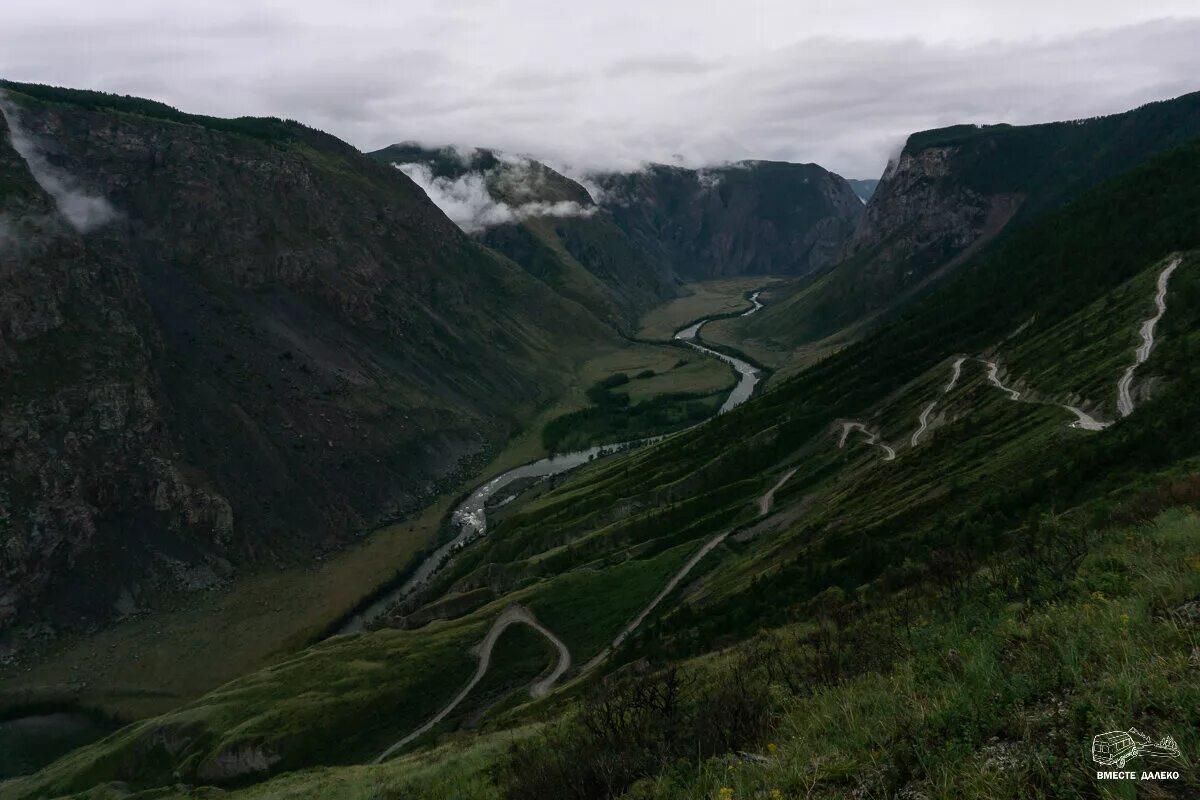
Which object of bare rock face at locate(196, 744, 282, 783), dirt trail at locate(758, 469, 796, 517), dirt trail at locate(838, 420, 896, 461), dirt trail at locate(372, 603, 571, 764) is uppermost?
dirt trail at locate(838, 420, 896, 461)

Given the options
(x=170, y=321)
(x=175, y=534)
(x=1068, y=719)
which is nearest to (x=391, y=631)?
(x=175, y=534)

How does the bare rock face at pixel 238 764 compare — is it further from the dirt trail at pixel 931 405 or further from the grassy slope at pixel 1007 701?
the dirt trail at pixel 931 405

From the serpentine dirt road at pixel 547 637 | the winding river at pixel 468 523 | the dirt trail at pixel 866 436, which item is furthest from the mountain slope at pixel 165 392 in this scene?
the dirt trail at pixel 866 436

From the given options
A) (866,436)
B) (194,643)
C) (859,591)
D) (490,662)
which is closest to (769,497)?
(866,436)

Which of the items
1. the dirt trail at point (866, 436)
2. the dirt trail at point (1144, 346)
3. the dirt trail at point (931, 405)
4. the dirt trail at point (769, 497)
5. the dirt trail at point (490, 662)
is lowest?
the dirt trail at point (490, 662)

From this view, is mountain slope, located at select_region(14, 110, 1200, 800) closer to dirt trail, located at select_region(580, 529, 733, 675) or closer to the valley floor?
dirt trail, located at select_region(580, 529, 733, 675)

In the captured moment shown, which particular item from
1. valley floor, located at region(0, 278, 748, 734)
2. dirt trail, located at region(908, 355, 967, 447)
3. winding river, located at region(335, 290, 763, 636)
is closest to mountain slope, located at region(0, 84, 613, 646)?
valley floor, located at region(0, 278, 748, 734)
